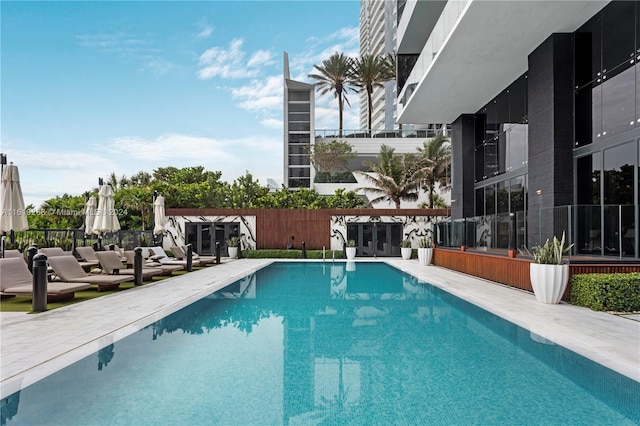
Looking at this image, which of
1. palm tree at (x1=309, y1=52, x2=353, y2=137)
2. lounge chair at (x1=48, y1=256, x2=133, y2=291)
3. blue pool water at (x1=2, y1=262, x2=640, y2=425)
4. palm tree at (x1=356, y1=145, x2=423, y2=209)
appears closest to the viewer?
blue pool water at (x1=2, y1=262, x2=640, y2=425)

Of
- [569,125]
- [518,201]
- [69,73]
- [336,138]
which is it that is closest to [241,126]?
[336,138]

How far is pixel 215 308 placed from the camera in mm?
9359

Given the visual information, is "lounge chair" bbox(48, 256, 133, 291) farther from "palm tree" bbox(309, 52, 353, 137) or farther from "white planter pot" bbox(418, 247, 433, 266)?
"palm tree" bbox(309, 52, 353, 137)

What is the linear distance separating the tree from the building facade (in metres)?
29.4

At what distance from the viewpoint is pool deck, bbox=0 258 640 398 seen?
5055mm

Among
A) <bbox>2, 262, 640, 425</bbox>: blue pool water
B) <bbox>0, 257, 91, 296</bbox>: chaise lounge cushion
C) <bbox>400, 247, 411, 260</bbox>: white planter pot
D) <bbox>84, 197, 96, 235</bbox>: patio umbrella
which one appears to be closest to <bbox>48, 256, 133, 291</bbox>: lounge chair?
<bbox>0, 257, 91, 296</bbox>: chaise lounge cushion

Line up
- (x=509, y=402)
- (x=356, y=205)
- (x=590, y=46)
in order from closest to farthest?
(x=509, y=402)
(x=590, y=46)
(x=356, y=205)

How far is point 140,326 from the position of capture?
7.11 metres

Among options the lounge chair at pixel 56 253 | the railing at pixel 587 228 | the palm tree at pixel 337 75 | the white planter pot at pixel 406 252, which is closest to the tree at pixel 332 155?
the palm tree at pixel 337 75

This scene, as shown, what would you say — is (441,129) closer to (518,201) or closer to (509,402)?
(518,201)

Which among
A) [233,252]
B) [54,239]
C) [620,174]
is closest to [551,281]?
[620,174]

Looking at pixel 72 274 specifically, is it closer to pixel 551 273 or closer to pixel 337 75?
pixel 551 273

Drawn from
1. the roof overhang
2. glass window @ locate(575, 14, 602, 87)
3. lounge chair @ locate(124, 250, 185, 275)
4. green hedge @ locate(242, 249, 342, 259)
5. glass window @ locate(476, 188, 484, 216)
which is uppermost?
the roof overhang

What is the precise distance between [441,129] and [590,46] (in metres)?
32.7
